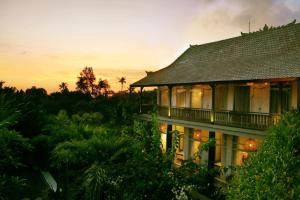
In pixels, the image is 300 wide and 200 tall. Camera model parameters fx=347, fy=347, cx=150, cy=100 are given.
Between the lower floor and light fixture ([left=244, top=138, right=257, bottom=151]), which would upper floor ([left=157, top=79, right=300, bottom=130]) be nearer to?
the lower floor

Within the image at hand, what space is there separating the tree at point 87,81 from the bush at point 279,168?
8223 centimetres

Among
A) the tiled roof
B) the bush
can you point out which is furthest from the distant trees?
the bush

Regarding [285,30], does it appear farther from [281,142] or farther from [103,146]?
[281,142]

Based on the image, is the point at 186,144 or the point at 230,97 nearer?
the point at 230,97

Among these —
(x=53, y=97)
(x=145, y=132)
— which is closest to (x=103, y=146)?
(x=145, y=132)

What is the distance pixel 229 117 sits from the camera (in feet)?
61.1

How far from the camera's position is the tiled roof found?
1704 centimetres

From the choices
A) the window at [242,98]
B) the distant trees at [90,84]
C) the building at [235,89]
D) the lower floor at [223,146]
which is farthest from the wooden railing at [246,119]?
the distant trees at [90,84]

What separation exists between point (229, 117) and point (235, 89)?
231cm

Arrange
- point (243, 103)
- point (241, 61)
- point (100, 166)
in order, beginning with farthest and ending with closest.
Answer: point (241, 61) < point (243, 103) < point (100, 166)

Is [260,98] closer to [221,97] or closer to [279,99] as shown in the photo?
[279,99]

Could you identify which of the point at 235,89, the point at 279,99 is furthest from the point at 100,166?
the point at 235,89

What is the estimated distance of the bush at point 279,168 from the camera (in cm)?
442

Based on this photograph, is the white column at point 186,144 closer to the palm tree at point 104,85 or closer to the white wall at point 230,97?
the white wall at point 230,97
